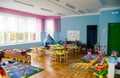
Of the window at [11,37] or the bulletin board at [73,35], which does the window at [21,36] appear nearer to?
the window at [11,37]

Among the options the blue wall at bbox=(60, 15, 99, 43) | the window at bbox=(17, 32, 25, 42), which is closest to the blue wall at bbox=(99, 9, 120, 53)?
the blue wall at bbox=(60, 15, 99, 43)

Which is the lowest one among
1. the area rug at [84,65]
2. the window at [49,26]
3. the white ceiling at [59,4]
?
the area rug at [84,65]

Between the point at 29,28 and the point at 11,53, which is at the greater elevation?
the point at 29,28

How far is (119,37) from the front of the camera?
6.70 m

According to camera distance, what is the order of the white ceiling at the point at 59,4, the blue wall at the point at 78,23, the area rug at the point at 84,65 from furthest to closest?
1. the blue wall at the point at 78,23
2. the white ceiling at the point at 59,4
3. the area rug at the point at 84,65

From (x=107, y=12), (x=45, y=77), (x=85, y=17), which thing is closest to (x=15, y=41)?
(x=45, y=77)

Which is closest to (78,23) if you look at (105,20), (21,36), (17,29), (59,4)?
(105,20)

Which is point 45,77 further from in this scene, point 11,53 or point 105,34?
point 105,34

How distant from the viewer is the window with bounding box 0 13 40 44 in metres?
7.00

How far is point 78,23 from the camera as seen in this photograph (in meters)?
9.16

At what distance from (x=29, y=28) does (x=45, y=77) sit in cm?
598

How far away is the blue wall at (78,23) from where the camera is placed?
8.62m

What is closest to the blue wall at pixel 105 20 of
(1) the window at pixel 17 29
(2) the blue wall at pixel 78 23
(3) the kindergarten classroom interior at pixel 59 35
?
(3) the kindergarten classroom interior at pixel 59 35

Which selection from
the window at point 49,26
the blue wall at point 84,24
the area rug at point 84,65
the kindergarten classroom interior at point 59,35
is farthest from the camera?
the window at point 49,26
